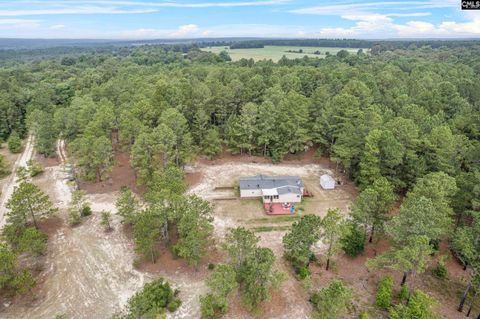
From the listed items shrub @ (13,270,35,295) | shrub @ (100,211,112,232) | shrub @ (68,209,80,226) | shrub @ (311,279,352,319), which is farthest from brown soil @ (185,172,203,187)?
shrub @ (311,279,352,319)

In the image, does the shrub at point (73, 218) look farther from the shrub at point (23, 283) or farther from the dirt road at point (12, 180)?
the shrub at point (23, 283)

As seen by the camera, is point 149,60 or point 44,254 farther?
point 149,60

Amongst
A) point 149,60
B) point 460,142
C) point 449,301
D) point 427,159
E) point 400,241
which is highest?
point 149,60

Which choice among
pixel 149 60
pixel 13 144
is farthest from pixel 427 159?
pixel 149 60

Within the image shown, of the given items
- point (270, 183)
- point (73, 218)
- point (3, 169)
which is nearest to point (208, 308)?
point (270, 183)

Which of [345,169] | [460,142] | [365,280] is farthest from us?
[345,169]

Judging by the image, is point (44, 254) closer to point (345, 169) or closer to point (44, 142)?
point (44, 142)

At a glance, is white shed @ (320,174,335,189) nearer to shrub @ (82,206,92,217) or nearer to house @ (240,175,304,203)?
house @ (240,175,304,203)

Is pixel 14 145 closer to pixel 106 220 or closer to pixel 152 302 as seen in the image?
pixel 106 220
